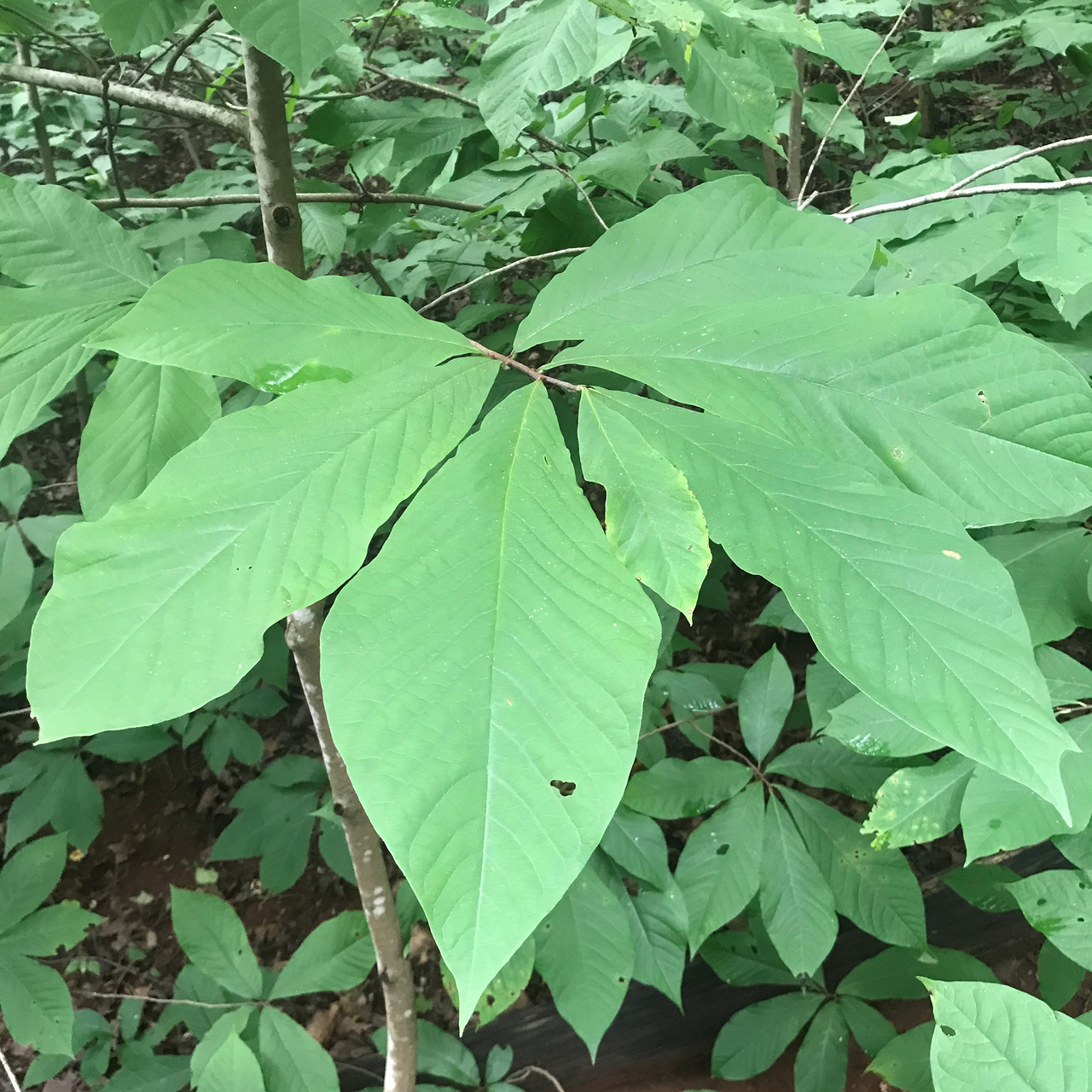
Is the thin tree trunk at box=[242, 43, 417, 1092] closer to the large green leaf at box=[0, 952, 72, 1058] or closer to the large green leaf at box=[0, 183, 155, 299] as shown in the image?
the large green leaf at box=[0, 183, 155, 299]

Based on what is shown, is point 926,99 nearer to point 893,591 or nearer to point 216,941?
point 893,591

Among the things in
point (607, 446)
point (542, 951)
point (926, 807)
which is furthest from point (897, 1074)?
point (607, 446)

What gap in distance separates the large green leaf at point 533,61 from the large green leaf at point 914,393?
669mm

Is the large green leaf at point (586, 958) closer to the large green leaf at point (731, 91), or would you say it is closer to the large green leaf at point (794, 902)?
the large green leaf at point (794, 902)

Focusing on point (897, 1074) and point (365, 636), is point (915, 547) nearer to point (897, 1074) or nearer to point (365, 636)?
point (365, 636)

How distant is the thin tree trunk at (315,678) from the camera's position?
2.62 feet

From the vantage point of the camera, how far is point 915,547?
0.50 metres

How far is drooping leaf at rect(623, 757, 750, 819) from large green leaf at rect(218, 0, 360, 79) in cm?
141

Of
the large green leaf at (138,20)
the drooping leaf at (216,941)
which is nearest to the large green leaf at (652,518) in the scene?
the large green leaf at (138,20)

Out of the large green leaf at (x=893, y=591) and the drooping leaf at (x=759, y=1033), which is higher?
the large green leaf at (x=893, y=591)

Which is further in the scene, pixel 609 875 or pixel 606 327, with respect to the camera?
pixel 609 875

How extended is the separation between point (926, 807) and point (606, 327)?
Result: 113 cm

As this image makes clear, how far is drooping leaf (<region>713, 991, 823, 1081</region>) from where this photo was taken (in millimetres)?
2049

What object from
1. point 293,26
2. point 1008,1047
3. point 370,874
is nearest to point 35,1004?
point 370,874
